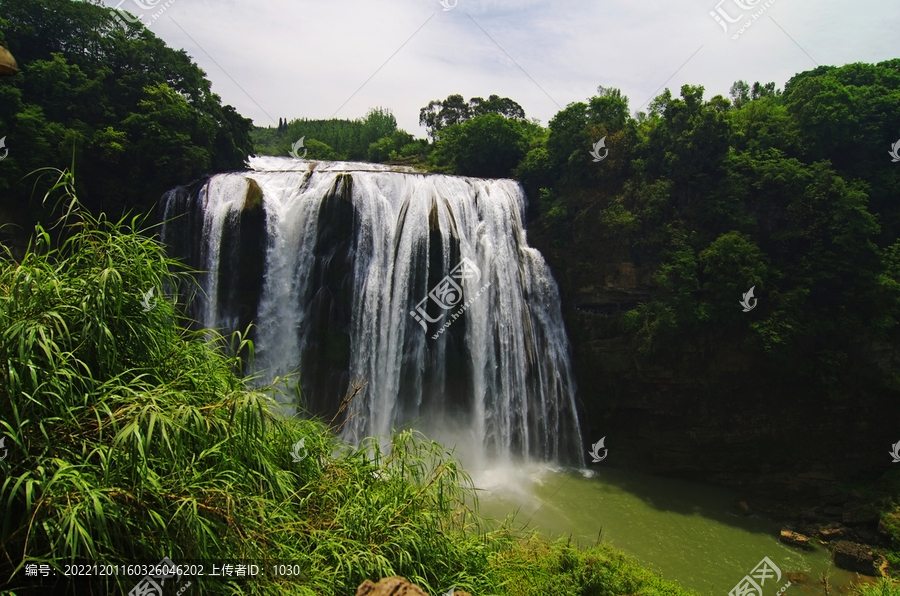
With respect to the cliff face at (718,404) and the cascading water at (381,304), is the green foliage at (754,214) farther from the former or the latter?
the cascading water at (381,304)

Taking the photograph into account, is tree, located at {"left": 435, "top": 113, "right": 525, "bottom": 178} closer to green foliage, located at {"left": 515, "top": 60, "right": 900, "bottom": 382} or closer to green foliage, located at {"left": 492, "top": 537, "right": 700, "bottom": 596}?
green foliage, located at {"left": 515, "top": 60, "right": 900, "bottom": 382}

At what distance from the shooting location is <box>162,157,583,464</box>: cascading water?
15367mm

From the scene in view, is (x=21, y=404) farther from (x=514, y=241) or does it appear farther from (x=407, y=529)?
(x=514, y=241)

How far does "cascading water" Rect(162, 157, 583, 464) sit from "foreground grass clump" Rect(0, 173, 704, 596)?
32.8 ft

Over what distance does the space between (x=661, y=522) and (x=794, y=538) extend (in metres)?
3.04

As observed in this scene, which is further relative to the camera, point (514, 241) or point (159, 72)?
point (159, 72)

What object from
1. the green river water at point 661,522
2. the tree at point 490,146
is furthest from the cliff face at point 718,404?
the tree at point 490,146

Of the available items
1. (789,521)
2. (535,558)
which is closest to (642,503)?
(789,521)

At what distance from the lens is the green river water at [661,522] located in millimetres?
11469

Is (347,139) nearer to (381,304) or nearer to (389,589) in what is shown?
(381,304)

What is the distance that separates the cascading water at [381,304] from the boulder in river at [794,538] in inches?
212

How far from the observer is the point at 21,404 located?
11.4 feet

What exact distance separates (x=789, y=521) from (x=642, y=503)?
3663 millimetres

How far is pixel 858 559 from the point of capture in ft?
39.2
